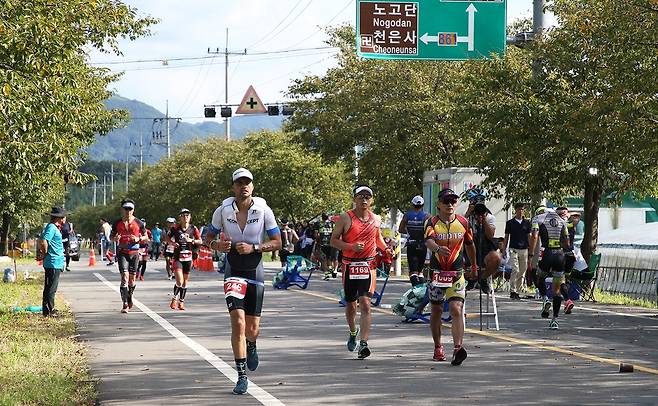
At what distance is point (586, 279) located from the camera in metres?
25.0

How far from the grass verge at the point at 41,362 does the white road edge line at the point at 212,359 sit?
1.28 m

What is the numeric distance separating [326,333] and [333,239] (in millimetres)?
2782

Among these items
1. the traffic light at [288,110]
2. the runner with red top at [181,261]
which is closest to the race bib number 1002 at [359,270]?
the runner with red top at [181,261]

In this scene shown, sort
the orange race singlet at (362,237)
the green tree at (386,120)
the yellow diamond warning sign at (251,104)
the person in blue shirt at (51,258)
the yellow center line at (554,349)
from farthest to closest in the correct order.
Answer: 1. the yellow diamond warning sign at (251,104)
2. the green tree at (386,120)
3. the person in blue shirt at (51,258)
4. the orange race singlet at (362,237)
5. the yellow center line at (554,349)

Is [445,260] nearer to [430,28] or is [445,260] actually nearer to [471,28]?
[430,28]

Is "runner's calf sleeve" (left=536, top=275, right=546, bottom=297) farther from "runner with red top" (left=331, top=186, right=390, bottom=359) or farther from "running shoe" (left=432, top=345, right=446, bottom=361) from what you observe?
"running shoe" (left=432, top=345, right=446, bottom=361)

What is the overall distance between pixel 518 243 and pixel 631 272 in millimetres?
6064

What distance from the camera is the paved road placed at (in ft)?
33.9

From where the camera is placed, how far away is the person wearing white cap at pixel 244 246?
424 inches

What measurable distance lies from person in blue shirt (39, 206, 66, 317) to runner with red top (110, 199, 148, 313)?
1.05 m

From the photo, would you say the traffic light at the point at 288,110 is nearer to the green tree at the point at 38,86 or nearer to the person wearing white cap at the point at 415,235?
the person wearing white cap at the point at 415,235

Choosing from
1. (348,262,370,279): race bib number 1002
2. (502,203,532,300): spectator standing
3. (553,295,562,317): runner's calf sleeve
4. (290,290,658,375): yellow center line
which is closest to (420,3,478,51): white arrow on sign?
(502,203,532,300): spectator standing

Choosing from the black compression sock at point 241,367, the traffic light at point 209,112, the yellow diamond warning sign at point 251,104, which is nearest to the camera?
the black compression sock at point 241,367

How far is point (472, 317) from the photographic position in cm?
1900
